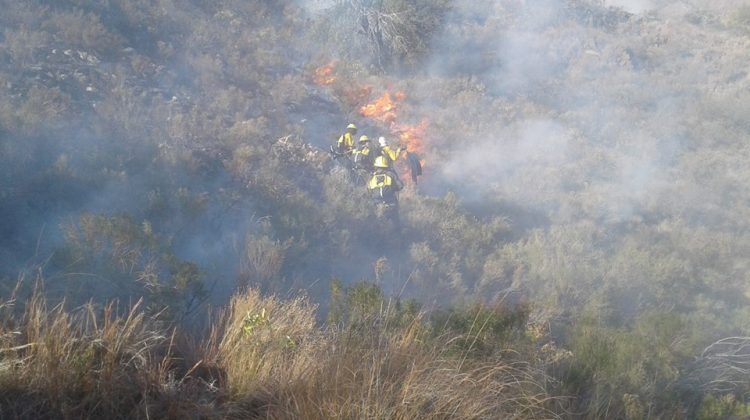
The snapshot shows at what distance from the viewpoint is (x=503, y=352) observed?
4.18 metres

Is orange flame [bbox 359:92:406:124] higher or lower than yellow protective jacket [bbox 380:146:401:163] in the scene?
lower

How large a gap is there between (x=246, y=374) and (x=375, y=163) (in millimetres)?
7805

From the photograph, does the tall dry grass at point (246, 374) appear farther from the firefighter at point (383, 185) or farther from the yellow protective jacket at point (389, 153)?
the yellow protective jacket at point (389, 153)

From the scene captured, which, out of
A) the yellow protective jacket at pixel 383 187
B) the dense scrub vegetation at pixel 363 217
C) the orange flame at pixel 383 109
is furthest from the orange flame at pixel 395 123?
the yellow protective jacket at pixel 383 187

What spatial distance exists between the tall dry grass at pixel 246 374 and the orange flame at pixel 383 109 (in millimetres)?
10600

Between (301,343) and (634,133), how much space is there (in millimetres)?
14474

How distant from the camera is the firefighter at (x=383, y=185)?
10547 millimetres

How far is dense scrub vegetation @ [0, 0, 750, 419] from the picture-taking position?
3.35 meters

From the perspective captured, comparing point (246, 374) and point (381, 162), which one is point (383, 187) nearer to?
point (381, 162)

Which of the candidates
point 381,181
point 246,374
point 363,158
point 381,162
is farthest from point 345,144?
point 246,374

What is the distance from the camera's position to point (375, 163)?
35.7ft

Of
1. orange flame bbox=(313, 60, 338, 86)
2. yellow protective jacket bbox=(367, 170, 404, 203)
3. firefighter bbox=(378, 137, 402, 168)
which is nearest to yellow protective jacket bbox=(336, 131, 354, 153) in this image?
firefighter bbox=(378, 137, 402, 168)

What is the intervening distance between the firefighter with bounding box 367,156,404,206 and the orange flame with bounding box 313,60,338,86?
4532 mm

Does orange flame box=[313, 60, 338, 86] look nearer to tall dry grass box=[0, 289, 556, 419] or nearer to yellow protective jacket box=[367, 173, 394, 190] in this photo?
yellow protective jacket box=[367, 173, 394, 190]
